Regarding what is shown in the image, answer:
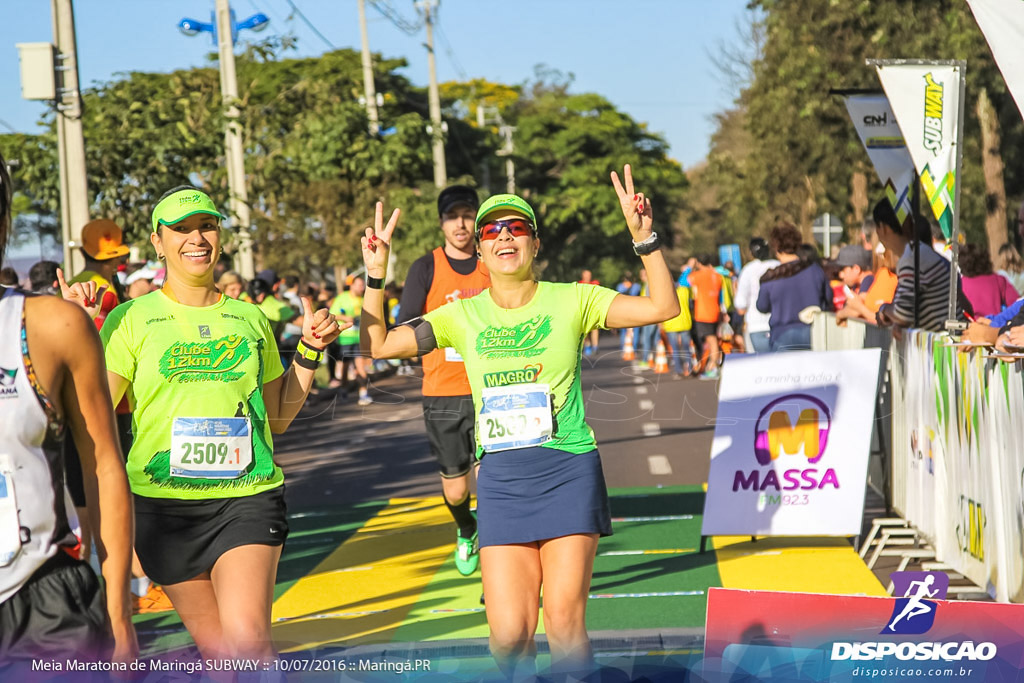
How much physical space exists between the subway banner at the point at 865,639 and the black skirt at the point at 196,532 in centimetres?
149

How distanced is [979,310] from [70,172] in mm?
7878

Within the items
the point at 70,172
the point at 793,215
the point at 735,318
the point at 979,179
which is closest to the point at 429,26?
the point at 793,215

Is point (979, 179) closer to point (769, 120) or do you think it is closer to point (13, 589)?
point (769, 120)

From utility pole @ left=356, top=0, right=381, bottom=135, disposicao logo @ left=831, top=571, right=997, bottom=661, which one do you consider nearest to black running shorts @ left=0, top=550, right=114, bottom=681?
disposicao logo @ left=831, top=571, right=997, bottom=661

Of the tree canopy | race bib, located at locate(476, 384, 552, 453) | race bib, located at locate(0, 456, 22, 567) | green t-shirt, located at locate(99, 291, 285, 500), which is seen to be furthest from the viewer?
the tree canopy

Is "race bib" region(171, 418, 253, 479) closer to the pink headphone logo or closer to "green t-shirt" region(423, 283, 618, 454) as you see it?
"green t-shirt" region(423, 283, 618, 454)

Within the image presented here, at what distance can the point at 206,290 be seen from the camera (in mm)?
4758

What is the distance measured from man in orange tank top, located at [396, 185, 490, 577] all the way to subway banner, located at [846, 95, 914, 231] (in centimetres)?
374

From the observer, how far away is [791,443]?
8383 mm

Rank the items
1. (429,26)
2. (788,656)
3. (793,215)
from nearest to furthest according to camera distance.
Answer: (788,656)
(429,26)
(793,215)

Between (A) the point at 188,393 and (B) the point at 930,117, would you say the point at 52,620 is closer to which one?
(A) the point at 188,393

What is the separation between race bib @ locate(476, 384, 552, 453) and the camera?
4.63m

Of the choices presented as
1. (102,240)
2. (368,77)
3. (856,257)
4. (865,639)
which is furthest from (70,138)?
(368,77)

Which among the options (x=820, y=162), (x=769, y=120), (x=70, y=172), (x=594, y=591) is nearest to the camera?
(x=594, y=591)
